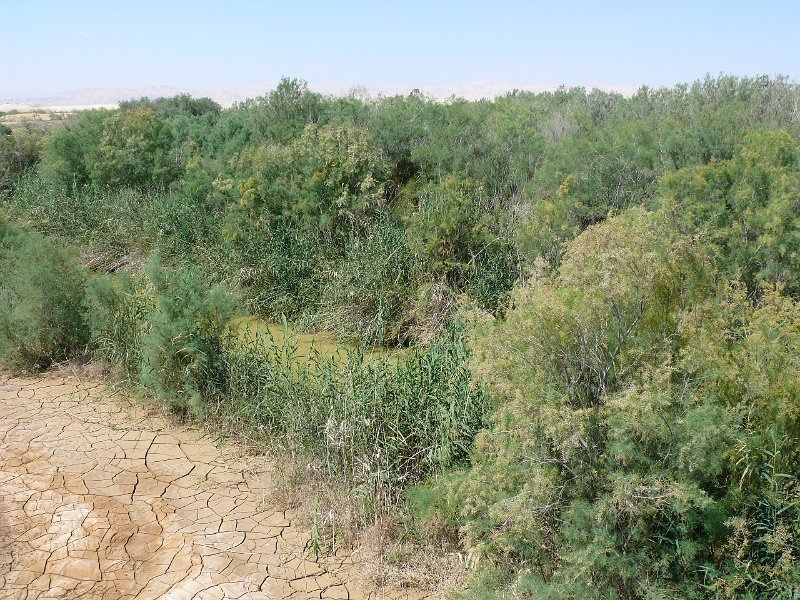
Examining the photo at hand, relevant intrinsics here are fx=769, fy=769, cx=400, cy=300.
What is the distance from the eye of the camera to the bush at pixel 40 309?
8.14 m

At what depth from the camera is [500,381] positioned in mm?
4043

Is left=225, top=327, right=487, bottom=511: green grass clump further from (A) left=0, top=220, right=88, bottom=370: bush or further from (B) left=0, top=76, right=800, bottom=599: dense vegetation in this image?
(A) left=0, top=220, right=88, bottom=370: bush

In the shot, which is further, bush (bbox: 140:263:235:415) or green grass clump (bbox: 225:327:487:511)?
bush (bbox: 140:263:235:415)

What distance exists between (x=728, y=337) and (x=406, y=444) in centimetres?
251

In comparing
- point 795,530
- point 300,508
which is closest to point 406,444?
point 300,508

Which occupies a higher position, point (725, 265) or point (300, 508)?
point (725, 265)

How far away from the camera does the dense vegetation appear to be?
378 centimetres

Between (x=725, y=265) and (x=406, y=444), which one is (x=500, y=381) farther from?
(x=725, y=265)

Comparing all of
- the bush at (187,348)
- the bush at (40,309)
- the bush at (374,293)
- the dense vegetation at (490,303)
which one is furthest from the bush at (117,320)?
the bush at (374,293)

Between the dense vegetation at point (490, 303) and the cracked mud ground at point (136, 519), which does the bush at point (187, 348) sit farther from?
the cracked mud ground at point (136, 519)

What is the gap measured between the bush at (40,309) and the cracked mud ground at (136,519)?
117cm

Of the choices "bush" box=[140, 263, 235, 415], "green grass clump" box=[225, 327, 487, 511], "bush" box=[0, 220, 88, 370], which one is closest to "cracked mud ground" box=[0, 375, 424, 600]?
"bush" box=[140, 263, 235, 415]

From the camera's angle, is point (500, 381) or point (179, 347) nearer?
point (500, 381)

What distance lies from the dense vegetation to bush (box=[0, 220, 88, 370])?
0.11ft
